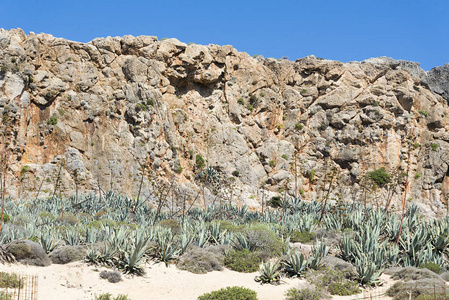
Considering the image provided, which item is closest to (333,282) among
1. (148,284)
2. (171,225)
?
(148,284)

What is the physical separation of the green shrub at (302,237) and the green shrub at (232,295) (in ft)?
16.5

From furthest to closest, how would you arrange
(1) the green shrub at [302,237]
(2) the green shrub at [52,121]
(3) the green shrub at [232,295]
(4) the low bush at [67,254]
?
1. (2) the green shrub at [52,121]
2. (1) the green shrub at [302,237]
3. (4) the low bush at [67,254]
4. (3) the green shrub at [232,295]

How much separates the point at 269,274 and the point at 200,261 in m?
1.93

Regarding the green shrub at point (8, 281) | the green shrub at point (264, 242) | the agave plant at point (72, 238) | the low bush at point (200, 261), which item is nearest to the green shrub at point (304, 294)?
the low bush at point (200, 261)

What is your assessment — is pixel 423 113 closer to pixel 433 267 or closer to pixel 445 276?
pixel 433 267

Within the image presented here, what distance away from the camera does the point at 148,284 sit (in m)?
10.3

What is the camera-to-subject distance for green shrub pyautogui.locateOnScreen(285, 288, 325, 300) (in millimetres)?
9477

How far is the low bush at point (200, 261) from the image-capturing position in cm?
1132

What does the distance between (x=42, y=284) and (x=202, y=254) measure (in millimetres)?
4099

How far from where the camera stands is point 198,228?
46.8 ft

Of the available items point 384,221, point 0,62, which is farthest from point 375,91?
point 0,62

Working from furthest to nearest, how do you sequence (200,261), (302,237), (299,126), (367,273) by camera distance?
1. (299,126)
2. (302,237)
3. (200,261)
4. (367,273)

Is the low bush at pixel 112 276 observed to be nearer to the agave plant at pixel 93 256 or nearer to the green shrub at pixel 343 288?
the agave plant at pixel 93 256

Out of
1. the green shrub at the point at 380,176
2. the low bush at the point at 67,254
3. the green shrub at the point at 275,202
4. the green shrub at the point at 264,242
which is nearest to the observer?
the low bush at the point at 67,254
